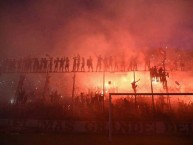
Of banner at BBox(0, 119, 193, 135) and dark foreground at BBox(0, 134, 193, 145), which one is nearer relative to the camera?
dark foreground at BBox(0, 134, 193, 145)

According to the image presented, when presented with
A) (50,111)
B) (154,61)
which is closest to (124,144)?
(50,111)

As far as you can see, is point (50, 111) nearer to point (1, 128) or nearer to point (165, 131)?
point (1, 128)

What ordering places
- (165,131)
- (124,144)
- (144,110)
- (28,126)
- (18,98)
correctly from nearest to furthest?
(124,144) → (165,131) → (28,126) → (144,110) → (18,98)

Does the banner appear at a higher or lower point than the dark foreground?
higher

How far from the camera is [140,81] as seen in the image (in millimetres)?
26594

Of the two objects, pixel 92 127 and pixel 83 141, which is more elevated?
pixel 92 127

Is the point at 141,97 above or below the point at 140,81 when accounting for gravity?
below

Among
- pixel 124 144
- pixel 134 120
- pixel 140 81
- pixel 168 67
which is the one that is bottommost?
pixel 124 144

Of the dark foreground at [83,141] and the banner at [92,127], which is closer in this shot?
the dark foreground at [83,141]

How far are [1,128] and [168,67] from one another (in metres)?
20.0

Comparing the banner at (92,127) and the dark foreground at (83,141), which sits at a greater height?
the banner at (92,127)

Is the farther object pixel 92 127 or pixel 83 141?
pixel 92 127

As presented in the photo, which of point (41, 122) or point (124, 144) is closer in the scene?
point (124, 144)

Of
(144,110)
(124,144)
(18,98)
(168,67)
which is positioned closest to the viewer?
(124,144)
